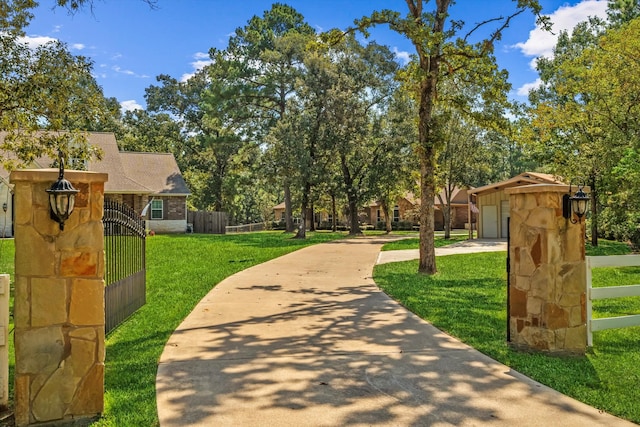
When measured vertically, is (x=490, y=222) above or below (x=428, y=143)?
below

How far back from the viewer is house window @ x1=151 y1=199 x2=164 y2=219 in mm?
30422

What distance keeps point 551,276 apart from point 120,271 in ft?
20.2

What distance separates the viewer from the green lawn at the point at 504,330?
458 cm

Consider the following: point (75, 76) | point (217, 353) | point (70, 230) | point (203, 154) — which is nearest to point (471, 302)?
point (217, 353)

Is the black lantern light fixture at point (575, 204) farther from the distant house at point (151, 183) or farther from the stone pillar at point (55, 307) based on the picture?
the distant house at point (151, 183)

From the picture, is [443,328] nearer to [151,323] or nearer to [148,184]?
[151,323]

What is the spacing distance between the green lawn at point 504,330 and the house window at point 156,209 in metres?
20.6

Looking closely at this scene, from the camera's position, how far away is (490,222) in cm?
2839

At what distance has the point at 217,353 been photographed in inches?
220

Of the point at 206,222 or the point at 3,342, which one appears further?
the point at 206,222

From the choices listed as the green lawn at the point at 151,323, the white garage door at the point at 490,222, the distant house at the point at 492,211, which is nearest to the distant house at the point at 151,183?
the green lawn at the point at 151,323

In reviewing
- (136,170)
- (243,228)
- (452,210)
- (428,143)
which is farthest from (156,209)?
(452,210)

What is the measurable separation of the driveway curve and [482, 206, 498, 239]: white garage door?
21768 mm

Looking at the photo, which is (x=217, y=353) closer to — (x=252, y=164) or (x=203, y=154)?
(x=252, y=164)
